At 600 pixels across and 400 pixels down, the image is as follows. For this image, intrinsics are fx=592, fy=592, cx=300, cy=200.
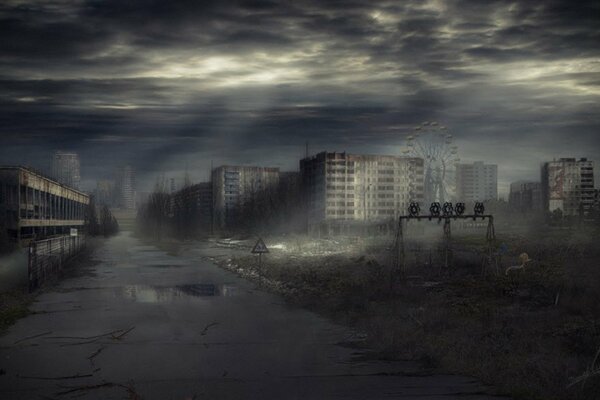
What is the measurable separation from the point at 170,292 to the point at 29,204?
35445 millimetres

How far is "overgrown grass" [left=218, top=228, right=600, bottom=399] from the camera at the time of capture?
12.1 m

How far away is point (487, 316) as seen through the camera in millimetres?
17500

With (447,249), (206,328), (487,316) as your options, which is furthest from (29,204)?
(487,316)

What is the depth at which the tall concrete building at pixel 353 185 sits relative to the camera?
135250mm

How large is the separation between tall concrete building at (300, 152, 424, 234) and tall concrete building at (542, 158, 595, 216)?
209 feet

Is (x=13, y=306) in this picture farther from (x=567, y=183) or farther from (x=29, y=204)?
(x=567, y=183)

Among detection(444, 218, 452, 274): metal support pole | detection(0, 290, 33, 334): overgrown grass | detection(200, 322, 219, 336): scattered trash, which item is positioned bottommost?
detection(200, 322, 219, 336): scattered trash

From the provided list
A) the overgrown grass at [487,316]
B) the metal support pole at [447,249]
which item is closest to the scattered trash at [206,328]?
the overgrown grass at [487,316]

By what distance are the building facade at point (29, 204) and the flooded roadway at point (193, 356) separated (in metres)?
29.7

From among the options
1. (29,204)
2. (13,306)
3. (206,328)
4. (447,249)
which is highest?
(29,204)

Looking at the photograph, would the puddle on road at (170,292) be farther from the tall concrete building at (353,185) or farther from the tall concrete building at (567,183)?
the tall concrete building at (567,183)

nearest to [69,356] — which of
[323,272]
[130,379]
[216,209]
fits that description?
[130,379]

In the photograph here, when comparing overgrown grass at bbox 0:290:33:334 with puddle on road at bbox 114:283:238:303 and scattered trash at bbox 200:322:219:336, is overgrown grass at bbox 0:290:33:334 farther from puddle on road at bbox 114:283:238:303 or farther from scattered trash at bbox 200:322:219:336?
scattered trash at bbox 200:322:219:336

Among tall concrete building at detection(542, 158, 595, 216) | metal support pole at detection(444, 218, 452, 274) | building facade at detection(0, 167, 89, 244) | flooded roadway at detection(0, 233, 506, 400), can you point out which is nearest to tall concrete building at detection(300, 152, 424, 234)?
tall concrete building at detection(542, 158, 595, 216)
